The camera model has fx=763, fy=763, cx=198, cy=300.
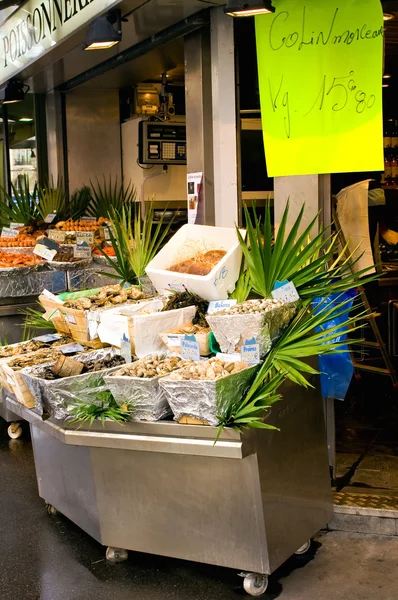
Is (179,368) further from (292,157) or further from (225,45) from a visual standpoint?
(225,45)

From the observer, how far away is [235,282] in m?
4.01

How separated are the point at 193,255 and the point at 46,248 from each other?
306 centimetres

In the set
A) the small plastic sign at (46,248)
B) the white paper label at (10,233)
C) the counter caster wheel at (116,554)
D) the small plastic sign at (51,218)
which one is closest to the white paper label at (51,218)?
the small plastic sign at (51,218)

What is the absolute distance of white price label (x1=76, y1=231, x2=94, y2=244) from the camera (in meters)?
7.32

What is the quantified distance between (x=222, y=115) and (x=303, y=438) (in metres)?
2.60

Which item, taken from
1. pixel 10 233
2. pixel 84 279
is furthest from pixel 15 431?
pixel 10 233

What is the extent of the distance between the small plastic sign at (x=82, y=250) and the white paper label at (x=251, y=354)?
3.79 metres

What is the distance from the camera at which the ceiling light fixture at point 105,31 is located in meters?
5.17

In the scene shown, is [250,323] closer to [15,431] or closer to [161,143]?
[15,431]

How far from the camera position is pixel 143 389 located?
3426 mm

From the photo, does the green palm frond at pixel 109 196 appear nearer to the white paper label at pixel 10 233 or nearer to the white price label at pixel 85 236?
the white price label at pixel 85 236

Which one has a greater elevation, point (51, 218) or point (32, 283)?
point (51, 218)

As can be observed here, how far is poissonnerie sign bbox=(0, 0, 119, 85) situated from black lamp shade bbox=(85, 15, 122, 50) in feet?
0.41

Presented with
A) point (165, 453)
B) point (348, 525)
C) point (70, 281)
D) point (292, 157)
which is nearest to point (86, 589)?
point (165, 453)
